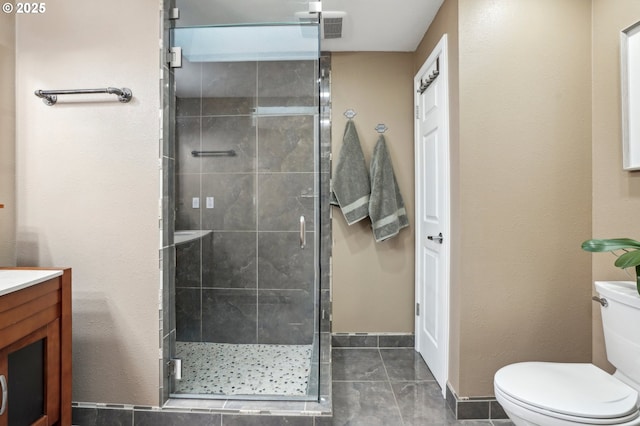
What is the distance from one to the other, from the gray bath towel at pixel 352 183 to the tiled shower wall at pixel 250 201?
74cm

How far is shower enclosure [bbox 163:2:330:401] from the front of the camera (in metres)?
1.88

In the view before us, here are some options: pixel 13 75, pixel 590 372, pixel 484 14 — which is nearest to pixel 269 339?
pixel 590 372

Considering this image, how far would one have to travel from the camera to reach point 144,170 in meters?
1.72

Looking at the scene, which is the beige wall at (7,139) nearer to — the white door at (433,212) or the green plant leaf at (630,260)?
the white door at (433,212)

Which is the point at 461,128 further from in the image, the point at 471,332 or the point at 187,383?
the point at 187,383

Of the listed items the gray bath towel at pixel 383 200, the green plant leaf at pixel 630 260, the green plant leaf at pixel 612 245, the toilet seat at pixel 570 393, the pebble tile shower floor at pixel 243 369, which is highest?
the gray bath towel at pixel 383 200

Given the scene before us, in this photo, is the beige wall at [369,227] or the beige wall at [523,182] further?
the beige wall at [369,227]

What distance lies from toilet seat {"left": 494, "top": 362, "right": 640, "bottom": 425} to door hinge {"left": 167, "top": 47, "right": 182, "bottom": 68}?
213 centimetres

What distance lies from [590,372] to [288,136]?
181cm

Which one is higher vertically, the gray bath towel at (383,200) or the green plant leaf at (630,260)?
the gray bath towel at (383,200)

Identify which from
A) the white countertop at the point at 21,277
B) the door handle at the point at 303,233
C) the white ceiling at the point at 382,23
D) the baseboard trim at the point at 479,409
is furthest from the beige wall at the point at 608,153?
the white countertop at the point at 21,277

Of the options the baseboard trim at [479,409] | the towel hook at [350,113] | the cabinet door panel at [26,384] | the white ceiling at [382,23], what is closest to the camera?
the cabinet door panel at [26,384]

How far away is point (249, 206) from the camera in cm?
194

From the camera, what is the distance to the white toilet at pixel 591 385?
1190mm
